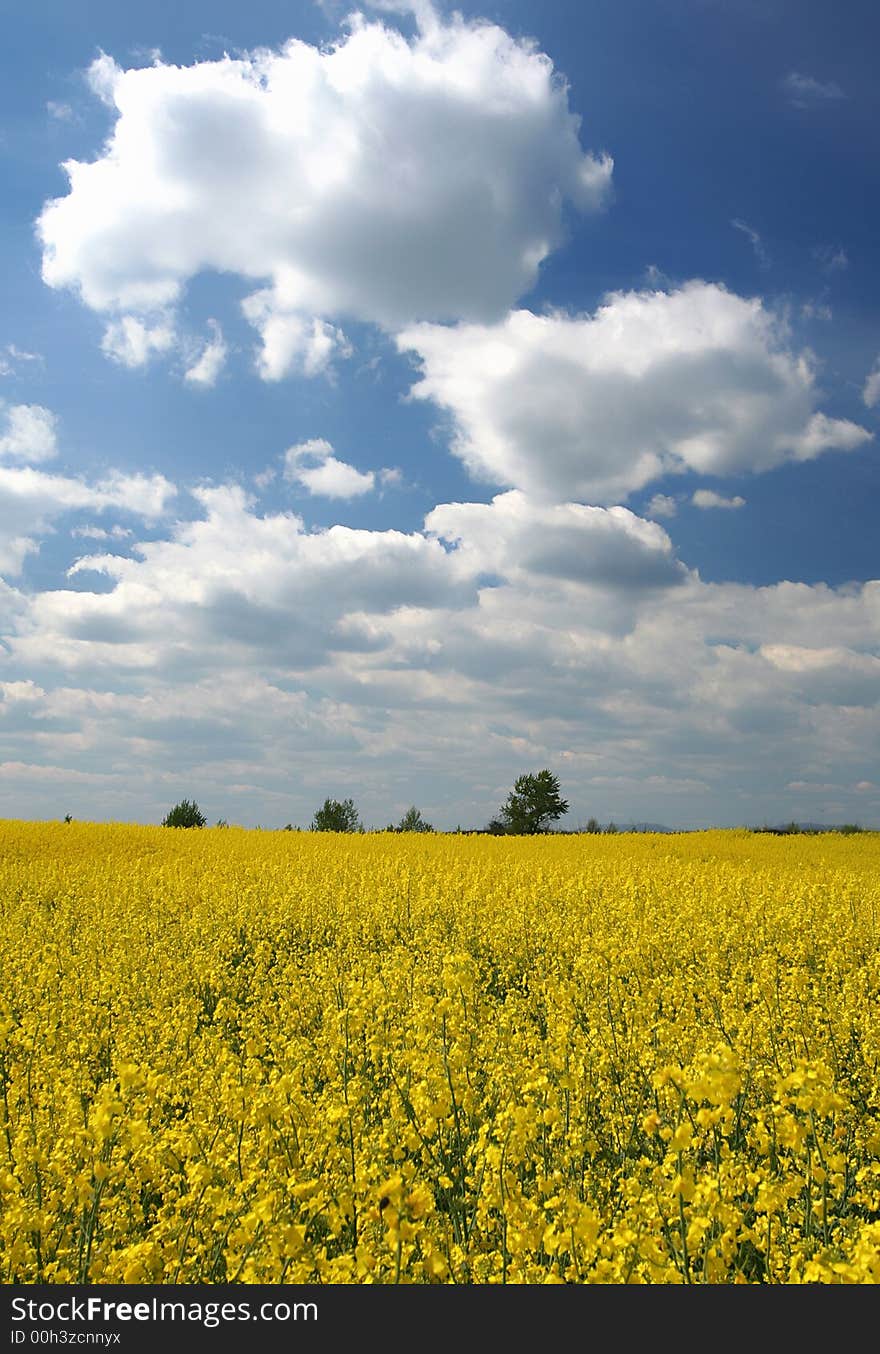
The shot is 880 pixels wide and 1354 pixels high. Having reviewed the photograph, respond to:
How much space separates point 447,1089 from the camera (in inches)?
178

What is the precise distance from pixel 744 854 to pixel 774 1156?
20126 mm

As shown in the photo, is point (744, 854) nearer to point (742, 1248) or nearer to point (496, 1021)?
point (496, 1021)

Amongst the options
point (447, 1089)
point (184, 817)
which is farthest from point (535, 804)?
point (447, 1089)

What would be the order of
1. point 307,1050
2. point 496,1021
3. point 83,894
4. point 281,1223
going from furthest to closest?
point 83,894 → point 496,1021 → point 307,1050 → point 281,1223

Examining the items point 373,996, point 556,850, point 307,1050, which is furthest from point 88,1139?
point 556,850

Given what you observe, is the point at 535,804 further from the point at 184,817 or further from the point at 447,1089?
the point at 447,1089

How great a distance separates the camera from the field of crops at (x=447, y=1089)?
11.2ft

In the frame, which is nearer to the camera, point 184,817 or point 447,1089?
point 447,1089

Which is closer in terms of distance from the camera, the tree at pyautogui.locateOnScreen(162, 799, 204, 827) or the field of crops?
the field of crops

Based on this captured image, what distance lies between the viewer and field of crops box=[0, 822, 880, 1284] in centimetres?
341

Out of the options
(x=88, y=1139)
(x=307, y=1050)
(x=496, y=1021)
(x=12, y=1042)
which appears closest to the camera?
(x=88, y=1139)

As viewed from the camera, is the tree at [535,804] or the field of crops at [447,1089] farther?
the tree at [535,804]

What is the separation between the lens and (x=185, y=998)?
8.45m

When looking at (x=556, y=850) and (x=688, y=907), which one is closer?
(x=688, y=907)
